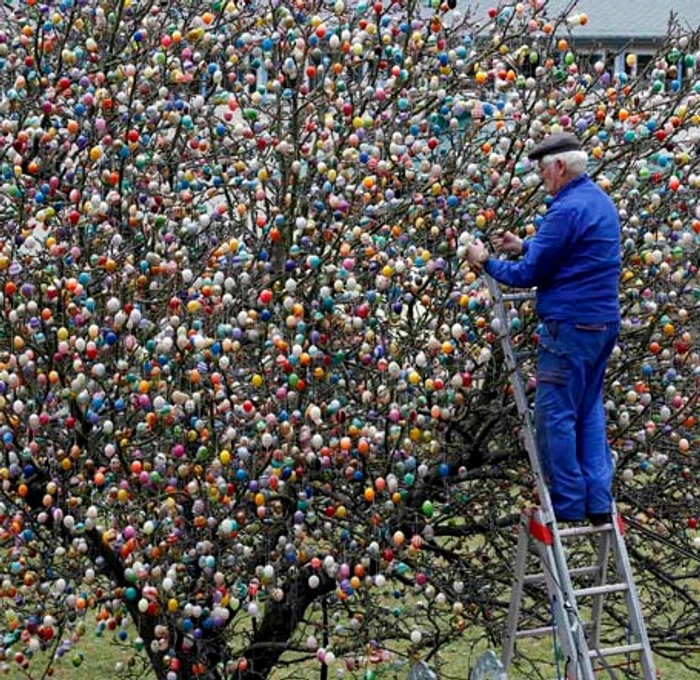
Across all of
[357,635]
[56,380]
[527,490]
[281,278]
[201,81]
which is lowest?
[357,635]

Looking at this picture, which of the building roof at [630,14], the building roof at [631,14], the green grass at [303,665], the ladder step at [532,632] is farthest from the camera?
the building roof at [631,14]

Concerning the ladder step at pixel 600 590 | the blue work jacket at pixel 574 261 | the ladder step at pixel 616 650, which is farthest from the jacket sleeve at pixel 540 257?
the ladder step at pixel 616 650

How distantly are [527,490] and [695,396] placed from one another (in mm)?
854

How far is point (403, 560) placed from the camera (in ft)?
20.4

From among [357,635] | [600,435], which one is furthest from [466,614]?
[600,435]

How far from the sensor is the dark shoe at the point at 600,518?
6023mm

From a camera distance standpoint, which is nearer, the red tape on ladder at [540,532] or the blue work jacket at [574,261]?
the blue work jacket at [574,261]

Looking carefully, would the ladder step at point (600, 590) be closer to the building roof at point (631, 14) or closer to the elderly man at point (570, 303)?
the elderly man at point (570, 303)

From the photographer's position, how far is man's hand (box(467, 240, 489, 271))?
5.65 meters

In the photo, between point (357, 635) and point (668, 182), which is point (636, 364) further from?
point (357, 635)

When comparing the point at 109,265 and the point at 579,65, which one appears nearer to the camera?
the point at 109,265

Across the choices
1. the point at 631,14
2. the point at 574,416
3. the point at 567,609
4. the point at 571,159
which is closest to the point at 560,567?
the point at 567,609

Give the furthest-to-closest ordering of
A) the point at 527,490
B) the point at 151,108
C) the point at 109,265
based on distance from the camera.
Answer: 1. the point at 527,490
2. the point at 151,108
3. the point at 109,265

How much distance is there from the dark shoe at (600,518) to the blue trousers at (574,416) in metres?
0.02
